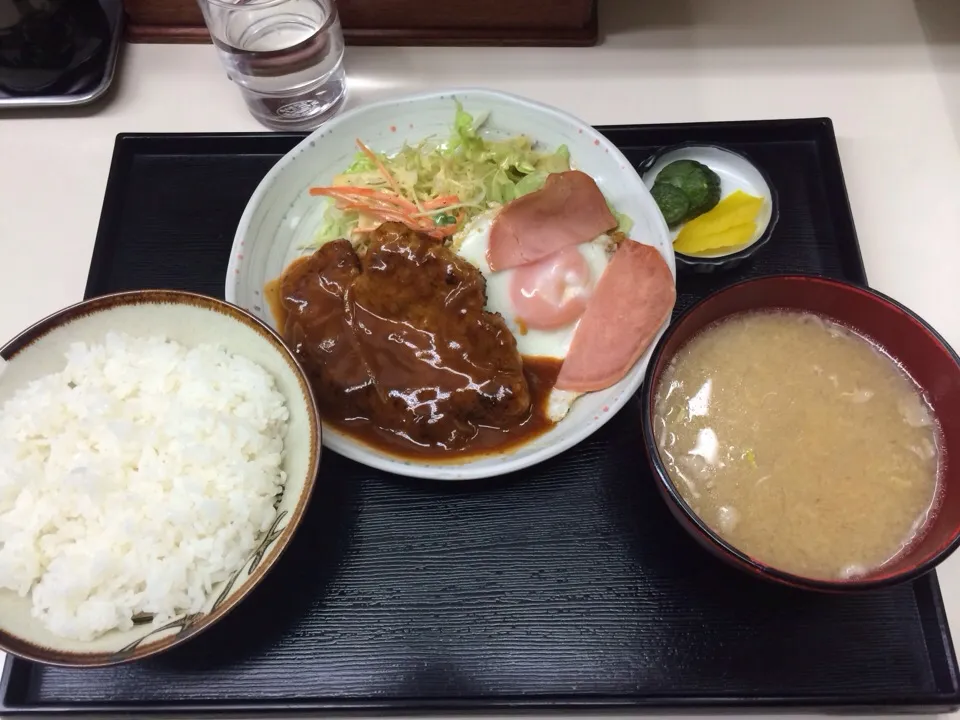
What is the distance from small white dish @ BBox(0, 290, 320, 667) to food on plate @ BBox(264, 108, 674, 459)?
0.20 m

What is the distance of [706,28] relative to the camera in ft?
9.20

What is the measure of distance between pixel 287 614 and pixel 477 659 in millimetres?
480

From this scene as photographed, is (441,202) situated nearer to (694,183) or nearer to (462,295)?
(462,295)

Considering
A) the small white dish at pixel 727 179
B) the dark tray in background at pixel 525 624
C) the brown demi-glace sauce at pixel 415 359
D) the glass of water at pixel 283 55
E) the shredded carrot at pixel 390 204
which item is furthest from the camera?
the glass of water at pixel 283 55

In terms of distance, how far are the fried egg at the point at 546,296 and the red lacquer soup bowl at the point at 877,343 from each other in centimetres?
46

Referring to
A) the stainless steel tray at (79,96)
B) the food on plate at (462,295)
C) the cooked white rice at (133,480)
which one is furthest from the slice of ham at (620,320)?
the stainless steel tray at (79,96)

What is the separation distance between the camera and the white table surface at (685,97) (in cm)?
238

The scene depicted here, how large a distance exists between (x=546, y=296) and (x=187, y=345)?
3.31 ft

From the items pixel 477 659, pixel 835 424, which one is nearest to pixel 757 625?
pixel 835 424

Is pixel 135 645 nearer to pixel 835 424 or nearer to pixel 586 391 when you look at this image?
pixel 586 391

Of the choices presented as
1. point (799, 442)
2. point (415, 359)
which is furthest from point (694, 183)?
point (415, 359)

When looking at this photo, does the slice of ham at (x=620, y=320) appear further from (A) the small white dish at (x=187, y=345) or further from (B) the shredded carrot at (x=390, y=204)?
(A) the small white dish at (x=187, y=345)

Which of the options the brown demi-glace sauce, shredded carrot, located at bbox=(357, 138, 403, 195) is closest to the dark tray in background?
the brown demi-glace sauce

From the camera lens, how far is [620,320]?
6.65 feet
